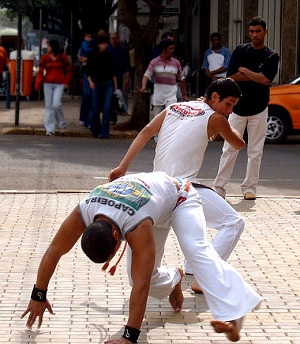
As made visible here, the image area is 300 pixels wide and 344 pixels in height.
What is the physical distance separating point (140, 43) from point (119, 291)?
1347 cm

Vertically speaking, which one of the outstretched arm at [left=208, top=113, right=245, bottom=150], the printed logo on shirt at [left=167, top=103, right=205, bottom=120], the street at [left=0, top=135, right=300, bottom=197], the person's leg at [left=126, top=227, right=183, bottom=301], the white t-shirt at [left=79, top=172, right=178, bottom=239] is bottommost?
the street at [left=0, top=135, right=300, bottom=197]

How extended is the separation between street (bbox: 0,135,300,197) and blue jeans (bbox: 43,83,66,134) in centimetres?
A: 37

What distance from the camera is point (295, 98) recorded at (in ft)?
64.0

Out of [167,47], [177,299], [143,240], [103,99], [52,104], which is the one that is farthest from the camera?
[52,104]

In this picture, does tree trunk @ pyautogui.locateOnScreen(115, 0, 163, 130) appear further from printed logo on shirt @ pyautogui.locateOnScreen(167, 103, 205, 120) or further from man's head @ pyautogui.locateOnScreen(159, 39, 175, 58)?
printed logo on shirt @ pyautogui.locateOnScreen(167, 103, 205, 120)

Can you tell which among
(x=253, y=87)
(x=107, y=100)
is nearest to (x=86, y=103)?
(x=107, y=100)

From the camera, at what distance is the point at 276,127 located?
19.6 m

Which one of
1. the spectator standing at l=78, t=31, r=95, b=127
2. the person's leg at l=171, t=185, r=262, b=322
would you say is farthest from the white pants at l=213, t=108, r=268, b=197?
the spectator standing at l=78, t=31, r=95, b=127

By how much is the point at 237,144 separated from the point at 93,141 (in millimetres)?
11981

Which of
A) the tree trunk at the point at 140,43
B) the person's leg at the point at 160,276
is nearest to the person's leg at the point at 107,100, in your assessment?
the tree trunk at the point at 140,43

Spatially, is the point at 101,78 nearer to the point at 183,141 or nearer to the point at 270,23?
the point at 270,23

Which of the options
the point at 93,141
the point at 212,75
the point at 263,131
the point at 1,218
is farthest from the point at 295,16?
the point at 1,218

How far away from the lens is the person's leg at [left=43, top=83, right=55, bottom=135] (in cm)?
1983

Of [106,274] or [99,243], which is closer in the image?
[99,243]
